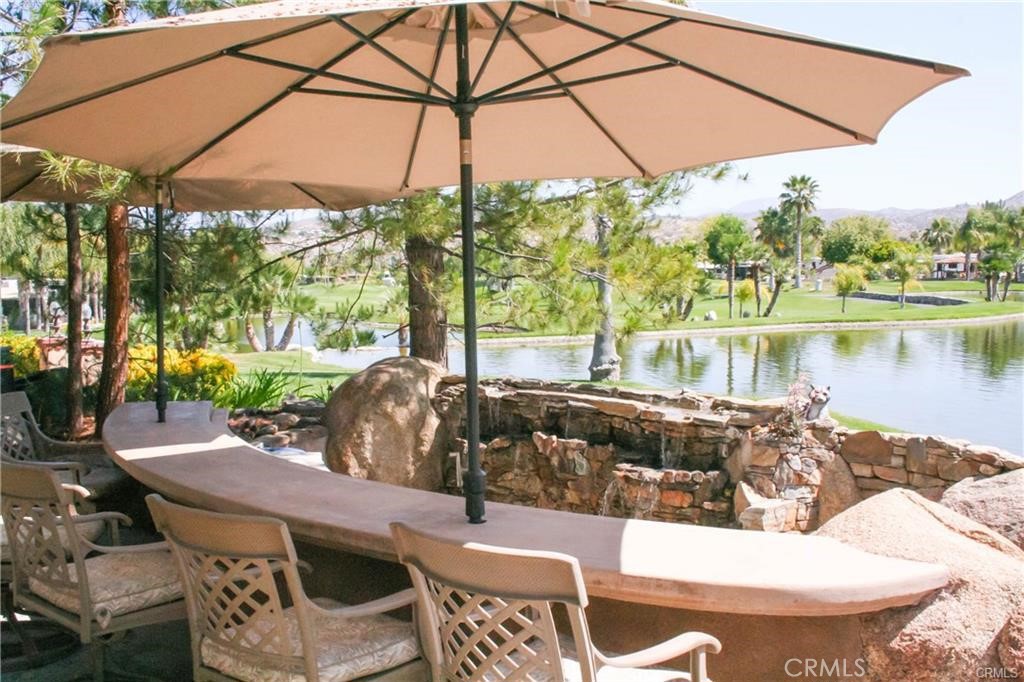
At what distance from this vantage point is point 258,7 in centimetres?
201

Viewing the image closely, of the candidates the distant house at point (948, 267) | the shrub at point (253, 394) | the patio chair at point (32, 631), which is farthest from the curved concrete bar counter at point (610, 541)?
the distant house at point (948, 267)

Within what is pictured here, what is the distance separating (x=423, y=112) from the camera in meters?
3.72

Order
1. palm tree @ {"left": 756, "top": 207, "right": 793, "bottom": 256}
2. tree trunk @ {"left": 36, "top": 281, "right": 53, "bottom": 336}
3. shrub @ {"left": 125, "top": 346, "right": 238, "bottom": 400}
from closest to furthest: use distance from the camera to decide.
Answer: shrub @ {"left": 125, "top": 346, "right": 238, "bottom": 400}, tree trunk @ {"left": 36, "top": 281, "right": 53, "bottom": 336}, palm tree @ {"left": 756, "top": 207, "right": 793, "bottom": 256}

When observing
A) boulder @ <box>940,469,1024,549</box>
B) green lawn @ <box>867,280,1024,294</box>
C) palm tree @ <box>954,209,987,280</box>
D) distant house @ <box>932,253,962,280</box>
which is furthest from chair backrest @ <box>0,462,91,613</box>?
distant house @ <box>932,253,962,280</box>

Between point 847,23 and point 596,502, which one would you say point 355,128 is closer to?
point 596,502

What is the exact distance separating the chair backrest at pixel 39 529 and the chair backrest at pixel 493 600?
118 centimetres

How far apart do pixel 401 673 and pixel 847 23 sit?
35.2 m

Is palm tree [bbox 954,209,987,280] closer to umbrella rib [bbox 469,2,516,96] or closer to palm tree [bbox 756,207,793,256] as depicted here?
palm tree [bbox 756,207,793,256]

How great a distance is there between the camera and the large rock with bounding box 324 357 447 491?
763 cm

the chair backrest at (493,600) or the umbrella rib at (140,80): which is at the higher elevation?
the umbrella rib at (140,80)

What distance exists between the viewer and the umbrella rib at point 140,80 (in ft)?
8.44

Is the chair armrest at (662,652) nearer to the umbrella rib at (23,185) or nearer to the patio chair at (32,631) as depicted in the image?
the patio chair at (32,631)

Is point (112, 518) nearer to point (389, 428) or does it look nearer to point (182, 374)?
point (389, 428)

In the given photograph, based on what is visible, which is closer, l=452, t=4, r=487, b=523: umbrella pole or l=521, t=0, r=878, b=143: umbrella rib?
l=452, t=4, r=487, b=523: umbrella pole
